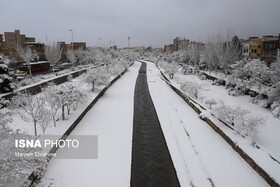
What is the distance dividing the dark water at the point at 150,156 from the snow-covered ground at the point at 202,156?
0.95 ft

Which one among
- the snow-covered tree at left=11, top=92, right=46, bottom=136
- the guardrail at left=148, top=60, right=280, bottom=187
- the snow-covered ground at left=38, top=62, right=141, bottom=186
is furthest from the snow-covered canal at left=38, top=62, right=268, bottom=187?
the snow-covered tree at left=11, top=92, right=46, bottom=136

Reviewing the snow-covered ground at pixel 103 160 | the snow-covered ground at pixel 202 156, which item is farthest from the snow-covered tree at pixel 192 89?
the snow-covered ground at pixel 103 160

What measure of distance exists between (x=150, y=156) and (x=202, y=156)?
1.96 m

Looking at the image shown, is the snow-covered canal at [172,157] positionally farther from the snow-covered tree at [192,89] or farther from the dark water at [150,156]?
the snow-covered tree at [192,89]

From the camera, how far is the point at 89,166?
6.85 m

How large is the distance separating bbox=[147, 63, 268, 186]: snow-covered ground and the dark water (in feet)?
0.95

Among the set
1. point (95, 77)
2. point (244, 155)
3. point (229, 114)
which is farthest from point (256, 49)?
point (244, 155)

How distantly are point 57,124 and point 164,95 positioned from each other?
10.6 metres

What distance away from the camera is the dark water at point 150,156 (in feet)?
20.5

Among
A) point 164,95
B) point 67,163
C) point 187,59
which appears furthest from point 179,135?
point 187,59

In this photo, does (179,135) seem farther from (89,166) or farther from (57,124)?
(57,124)

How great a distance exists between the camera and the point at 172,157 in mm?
7578

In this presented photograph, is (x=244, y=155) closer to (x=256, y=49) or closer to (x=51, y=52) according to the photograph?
(x=51, y=52)

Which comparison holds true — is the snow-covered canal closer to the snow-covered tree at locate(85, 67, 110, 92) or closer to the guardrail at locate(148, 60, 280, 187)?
the guardrail at locate(148, 60, 280, 187)
